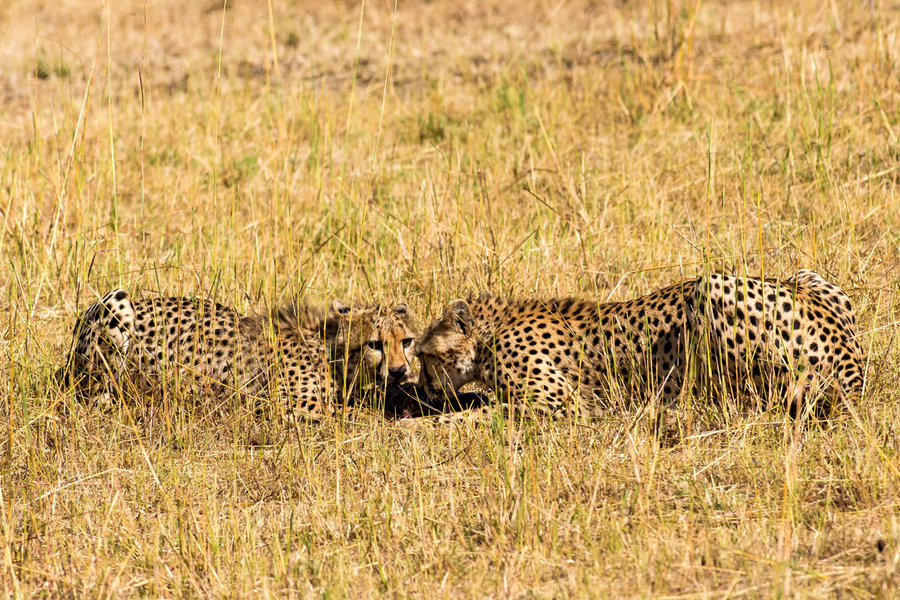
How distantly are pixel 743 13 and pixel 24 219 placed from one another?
640 cm

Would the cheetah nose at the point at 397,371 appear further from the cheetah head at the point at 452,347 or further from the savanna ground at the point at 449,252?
the savanna ground at the point at 449,252

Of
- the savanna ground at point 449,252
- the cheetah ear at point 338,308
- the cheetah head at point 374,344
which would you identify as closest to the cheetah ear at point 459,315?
the cheetah head at point 374,344

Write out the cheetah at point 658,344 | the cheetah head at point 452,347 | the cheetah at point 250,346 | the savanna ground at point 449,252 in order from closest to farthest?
the savanna ground at point 449,252, the cheetah at point 658,344, the cheetah at point 250,346, the cheetah head at point 452,347

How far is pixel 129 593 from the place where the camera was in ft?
10.3

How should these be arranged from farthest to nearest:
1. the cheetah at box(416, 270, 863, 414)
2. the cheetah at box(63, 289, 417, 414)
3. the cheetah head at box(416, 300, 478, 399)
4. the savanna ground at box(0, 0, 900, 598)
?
the cheetah head at box(416, 300, 478, 399) → the cheetah at box(63, 289, 417, 414) → the cheetah at box(416, 270, 863, 414) → the savanna ground at box(0, 0, 900, 598)

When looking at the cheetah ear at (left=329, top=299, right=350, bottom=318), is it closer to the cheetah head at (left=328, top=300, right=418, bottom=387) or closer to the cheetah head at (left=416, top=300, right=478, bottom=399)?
the cheetah head at (left=328, top=300, right=418, bottom=387)

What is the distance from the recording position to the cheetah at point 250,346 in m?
4.81

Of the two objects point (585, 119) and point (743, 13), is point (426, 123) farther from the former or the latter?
point (743, 13)

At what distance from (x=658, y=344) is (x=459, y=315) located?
926 millimetres

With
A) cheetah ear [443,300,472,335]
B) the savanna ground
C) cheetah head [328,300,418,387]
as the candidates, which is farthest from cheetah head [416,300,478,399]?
the savanna ground

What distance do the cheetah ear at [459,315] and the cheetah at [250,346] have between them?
22 centimetres

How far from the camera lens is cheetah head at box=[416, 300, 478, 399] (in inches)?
193

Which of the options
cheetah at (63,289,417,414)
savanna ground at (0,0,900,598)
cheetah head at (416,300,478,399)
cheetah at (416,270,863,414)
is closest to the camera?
savanna ground at (0,0,900,598)

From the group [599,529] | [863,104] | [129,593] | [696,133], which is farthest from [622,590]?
[863,104]
